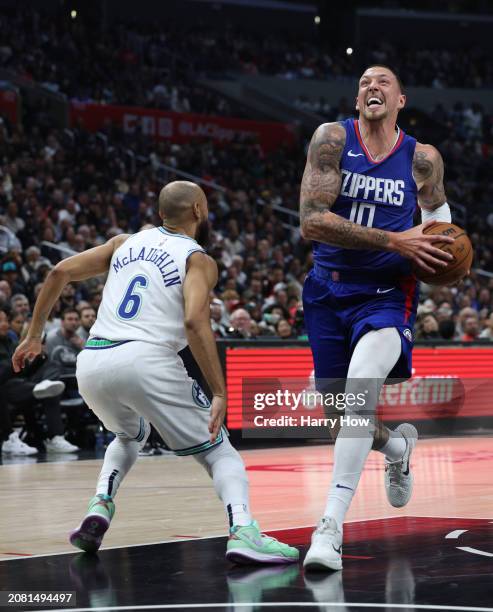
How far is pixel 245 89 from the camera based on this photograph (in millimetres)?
32125

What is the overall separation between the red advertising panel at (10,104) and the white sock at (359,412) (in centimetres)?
1747

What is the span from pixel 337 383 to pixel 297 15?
3337 centimetres

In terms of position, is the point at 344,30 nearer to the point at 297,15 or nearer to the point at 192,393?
the point at 297,15

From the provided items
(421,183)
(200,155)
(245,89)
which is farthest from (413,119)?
(421,183)

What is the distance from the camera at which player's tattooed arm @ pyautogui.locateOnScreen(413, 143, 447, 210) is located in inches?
228

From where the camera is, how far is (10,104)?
72.4 ft

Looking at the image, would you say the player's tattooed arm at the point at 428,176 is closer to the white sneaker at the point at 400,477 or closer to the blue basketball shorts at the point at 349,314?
the blue basketball shorts at the point at 349,314

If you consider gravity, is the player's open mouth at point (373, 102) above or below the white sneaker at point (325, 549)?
above

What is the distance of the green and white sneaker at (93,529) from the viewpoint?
5.46 metres

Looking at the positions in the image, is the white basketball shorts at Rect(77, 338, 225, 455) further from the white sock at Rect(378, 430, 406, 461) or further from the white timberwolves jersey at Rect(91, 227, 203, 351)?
the white sock at Rect(378, 430, 406, 461)

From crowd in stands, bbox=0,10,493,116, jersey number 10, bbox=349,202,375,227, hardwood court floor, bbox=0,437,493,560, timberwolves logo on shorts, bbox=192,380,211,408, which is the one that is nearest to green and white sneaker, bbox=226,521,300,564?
timberwolves logo on shorts, bbox=192,380,211,408

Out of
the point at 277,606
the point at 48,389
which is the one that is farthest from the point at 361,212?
the point at 48,389

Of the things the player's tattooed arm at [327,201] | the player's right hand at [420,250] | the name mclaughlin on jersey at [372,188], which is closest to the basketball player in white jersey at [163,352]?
the player's tattooed arm at [327,201]

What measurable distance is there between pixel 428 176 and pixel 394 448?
4.82 ft
